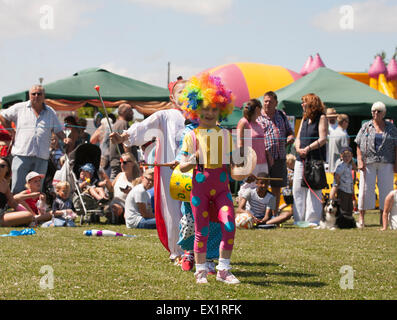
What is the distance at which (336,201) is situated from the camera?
434 inches

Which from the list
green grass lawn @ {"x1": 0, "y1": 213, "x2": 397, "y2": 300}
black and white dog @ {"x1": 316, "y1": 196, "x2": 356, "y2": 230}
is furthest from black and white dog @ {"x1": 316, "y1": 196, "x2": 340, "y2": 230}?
green grass lawn @ {"x1": 0, "y1": 213, "x2": 397, "y2": 300}

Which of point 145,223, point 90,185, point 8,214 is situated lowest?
point 145,223

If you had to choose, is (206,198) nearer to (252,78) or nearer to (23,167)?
(23,167)

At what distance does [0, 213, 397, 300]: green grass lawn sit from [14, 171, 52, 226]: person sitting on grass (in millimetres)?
1099

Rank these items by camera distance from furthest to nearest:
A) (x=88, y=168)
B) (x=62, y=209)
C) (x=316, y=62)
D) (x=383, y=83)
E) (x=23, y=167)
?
(x=316, y=62) → (x=383, y=83) → (x=88, y=168) → (x=62, y=209) → (x=23, y=167)

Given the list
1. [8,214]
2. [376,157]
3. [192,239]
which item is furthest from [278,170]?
[192,239]

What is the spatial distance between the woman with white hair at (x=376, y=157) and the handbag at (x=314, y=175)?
0.76 m

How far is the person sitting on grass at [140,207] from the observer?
35.0 feet

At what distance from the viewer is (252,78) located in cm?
2577

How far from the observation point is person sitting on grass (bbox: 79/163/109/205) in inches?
451

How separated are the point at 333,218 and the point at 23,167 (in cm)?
504

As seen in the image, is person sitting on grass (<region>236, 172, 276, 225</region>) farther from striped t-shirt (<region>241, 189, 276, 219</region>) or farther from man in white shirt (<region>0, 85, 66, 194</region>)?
man in white shirt (<region>0, 85, 66, 194</region>)
